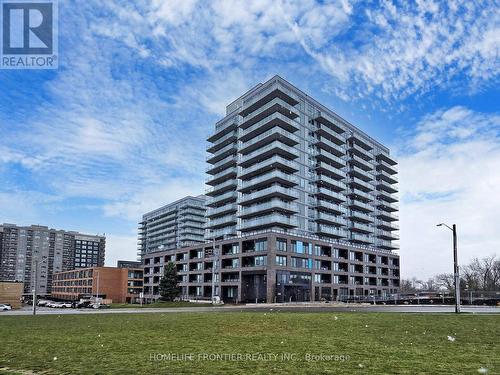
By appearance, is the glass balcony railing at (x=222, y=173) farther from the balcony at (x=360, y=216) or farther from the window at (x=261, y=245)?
the balcony at (x=360, y=216)

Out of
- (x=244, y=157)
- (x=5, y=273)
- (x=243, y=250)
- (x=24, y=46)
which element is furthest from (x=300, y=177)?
(x=5, y=273)

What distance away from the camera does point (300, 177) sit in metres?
92.8

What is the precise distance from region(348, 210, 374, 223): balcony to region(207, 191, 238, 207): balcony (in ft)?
101

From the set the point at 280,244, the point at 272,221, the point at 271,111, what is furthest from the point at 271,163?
the point at 280,244

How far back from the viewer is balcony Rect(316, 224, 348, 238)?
94.3 m

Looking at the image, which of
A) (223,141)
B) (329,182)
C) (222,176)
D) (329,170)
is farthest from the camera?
(223,141)

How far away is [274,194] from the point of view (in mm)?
84875

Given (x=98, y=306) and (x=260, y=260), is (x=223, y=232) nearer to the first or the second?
(x=260, y=260)

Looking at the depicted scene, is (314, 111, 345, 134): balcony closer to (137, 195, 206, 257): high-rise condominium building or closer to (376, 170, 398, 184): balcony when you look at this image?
(376, 170, 398, 184): balcony

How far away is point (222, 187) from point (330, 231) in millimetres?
27415

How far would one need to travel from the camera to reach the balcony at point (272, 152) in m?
86.4

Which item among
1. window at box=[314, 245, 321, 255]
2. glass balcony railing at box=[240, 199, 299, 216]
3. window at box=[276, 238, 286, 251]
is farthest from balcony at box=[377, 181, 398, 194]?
window at box=[276, 238, 286, 251]

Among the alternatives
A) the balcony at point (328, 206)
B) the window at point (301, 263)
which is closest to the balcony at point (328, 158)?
the balcony at point (328, 206)

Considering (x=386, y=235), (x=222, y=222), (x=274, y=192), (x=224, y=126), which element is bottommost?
(x=386, y=235)
